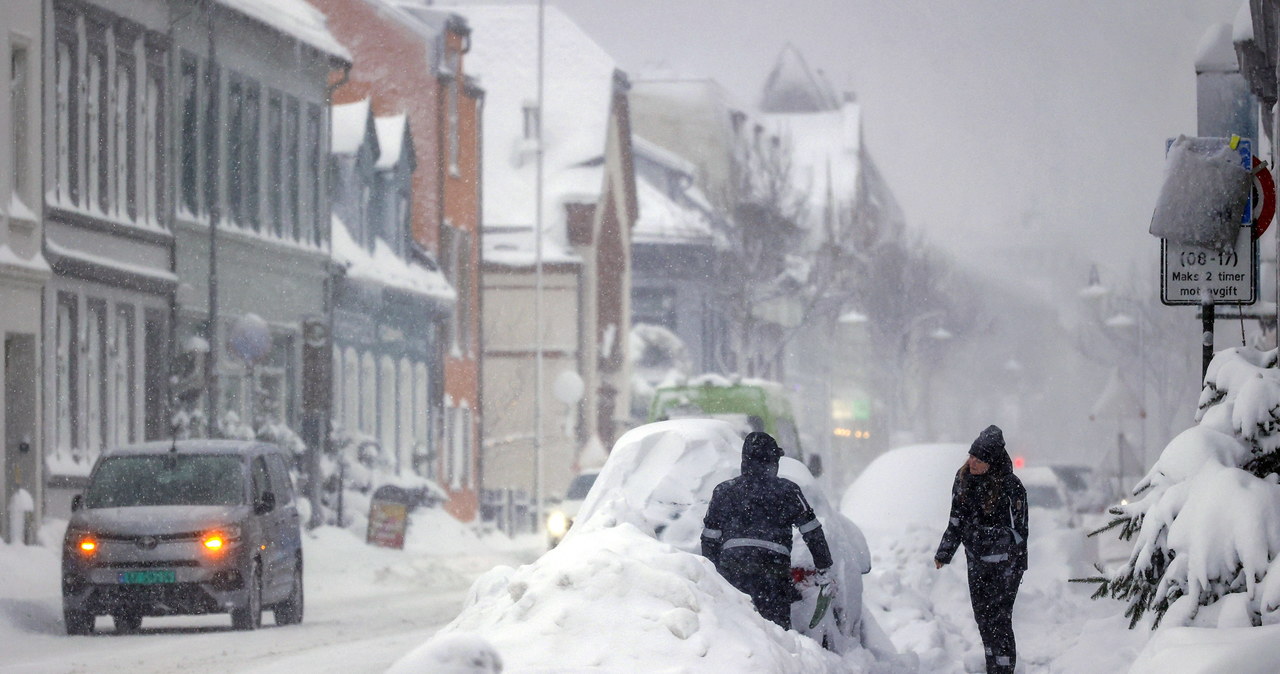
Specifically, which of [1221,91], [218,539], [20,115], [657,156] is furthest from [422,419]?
[218,539]

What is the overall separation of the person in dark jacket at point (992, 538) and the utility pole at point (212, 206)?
21967mm

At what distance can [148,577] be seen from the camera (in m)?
18.2

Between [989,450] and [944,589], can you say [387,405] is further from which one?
[989,450]

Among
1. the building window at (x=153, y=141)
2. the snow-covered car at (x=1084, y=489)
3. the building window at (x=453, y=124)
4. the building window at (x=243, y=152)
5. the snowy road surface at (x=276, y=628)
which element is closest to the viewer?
the snowy road surface at (x=276, y=628)

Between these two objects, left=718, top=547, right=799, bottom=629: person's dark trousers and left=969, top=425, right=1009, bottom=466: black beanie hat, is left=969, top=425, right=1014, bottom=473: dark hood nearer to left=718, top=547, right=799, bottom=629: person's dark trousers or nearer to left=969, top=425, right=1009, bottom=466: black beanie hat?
left=969, top=425, right=1009, bottom=466: black beanie hat

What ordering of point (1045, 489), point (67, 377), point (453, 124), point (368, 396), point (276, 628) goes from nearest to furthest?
point (276, 628), point (67, 377), point (1045, 489), point (368, 396), point (453, 124)

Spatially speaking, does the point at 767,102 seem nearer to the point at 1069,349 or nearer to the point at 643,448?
the point at 1069,349

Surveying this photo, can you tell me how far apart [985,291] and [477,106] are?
6531 cm

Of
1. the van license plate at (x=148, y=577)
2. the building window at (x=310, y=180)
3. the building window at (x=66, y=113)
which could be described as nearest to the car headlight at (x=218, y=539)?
the van license plate at (x=148, y=577)

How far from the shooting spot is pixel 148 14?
32.5 meters

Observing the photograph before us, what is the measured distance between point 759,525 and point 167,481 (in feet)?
31.2

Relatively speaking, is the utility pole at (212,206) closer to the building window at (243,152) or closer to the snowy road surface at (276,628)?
the building window at (243,152)

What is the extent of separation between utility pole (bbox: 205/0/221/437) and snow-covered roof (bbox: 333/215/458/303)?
6.91 metres

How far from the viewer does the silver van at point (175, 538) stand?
18172 millimetres
